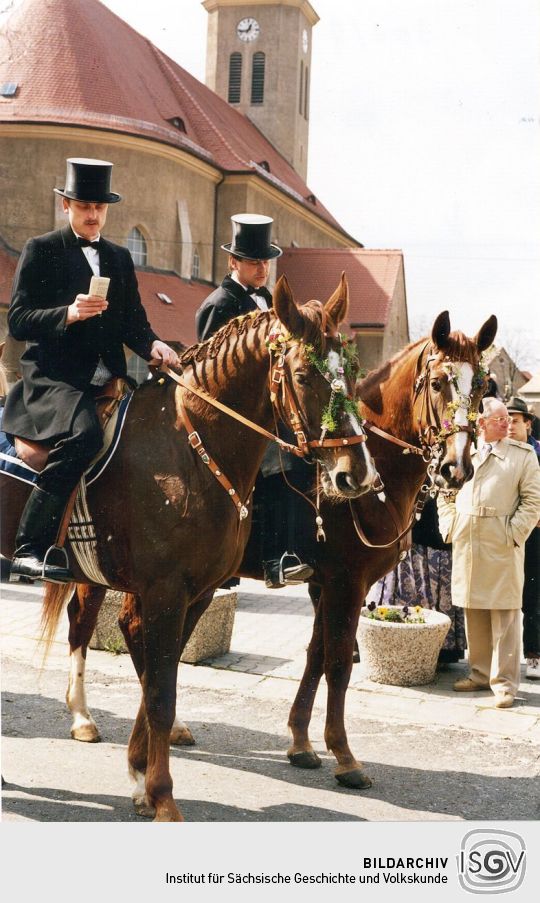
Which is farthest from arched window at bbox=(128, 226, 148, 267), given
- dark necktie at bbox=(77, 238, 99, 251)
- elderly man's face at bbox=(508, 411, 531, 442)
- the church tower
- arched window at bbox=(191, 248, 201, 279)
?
elderly man's face at bbox=(508, 411, 531, 442)

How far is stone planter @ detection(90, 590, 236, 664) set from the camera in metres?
6.01

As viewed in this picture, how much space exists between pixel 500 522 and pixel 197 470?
11.1ft

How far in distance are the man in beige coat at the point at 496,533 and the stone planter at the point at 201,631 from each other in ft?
5.79

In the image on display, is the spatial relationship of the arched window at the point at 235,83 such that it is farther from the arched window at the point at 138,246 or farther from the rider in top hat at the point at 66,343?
the rider in top hat at the point at 66,343

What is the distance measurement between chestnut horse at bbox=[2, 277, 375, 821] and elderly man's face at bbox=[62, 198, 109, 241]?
Result: 807 mm

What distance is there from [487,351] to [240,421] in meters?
1.66

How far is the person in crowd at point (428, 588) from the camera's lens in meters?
7.08

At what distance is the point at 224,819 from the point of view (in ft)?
12.8

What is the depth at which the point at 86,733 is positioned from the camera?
485cm

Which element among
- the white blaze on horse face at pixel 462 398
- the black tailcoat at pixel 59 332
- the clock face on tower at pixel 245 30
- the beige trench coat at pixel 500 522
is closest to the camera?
the black tailcoat at pixel 59 332

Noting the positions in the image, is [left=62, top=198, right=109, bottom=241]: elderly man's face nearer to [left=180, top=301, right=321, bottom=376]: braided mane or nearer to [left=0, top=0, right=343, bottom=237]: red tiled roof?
[left=180, top=301, right=321, bottom=376]: braided mane
